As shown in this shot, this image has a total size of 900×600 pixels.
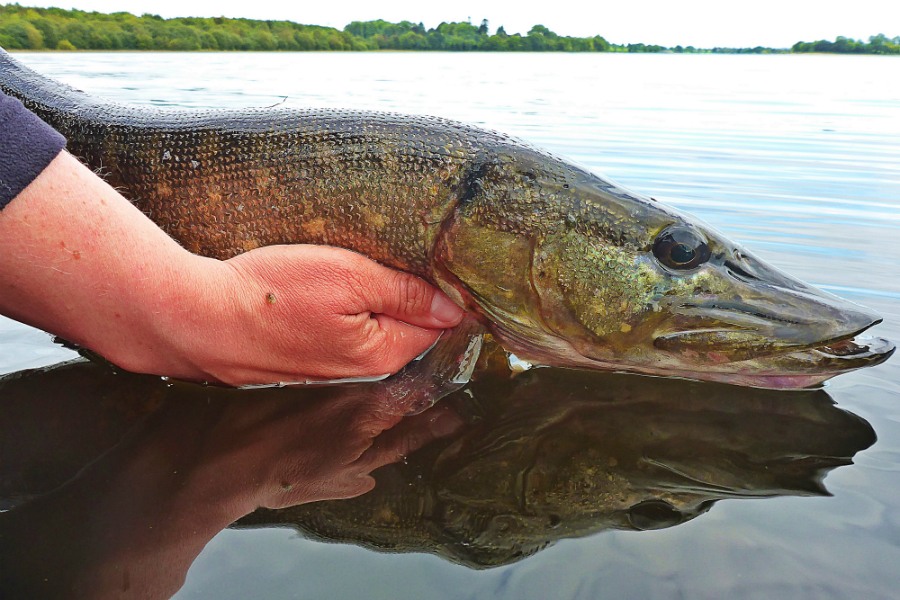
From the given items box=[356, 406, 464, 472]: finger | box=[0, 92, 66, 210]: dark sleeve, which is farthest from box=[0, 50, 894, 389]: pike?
box=[0, 92, 66, 210]: dark sleeve

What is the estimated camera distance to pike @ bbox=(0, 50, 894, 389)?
261 cm

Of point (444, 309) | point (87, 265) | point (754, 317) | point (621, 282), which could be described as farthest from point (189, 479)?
point (754, 317)

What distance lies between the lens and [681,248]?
8.62 feet

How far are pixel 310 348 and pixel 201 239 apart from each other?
2.25 feet

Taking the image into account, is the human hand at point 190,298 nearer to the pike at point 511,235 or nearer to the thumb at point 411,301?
the thumb at point 411,301

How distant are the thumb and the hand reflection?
290 mm

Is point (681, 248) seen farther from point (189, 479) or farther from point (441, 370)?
point (189, 479)

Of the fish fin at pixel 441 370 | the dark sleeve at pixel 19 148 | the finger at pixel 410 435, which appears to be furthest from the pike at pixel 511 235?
the dark sleeve at pixel 19 148

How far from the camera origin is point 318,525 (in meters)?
1.88

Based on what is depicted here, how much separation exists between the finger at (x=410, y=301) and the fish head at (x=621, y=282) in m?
0.09

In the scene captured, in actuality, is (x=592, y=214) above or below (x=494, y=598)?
above

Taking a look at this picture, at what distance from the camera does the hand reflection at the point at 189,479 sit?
164cm

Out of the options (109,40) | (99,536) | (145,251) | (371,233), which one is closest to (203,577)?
(99,536)

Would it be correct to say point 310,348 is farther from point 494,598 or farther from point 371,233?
point 494,598
